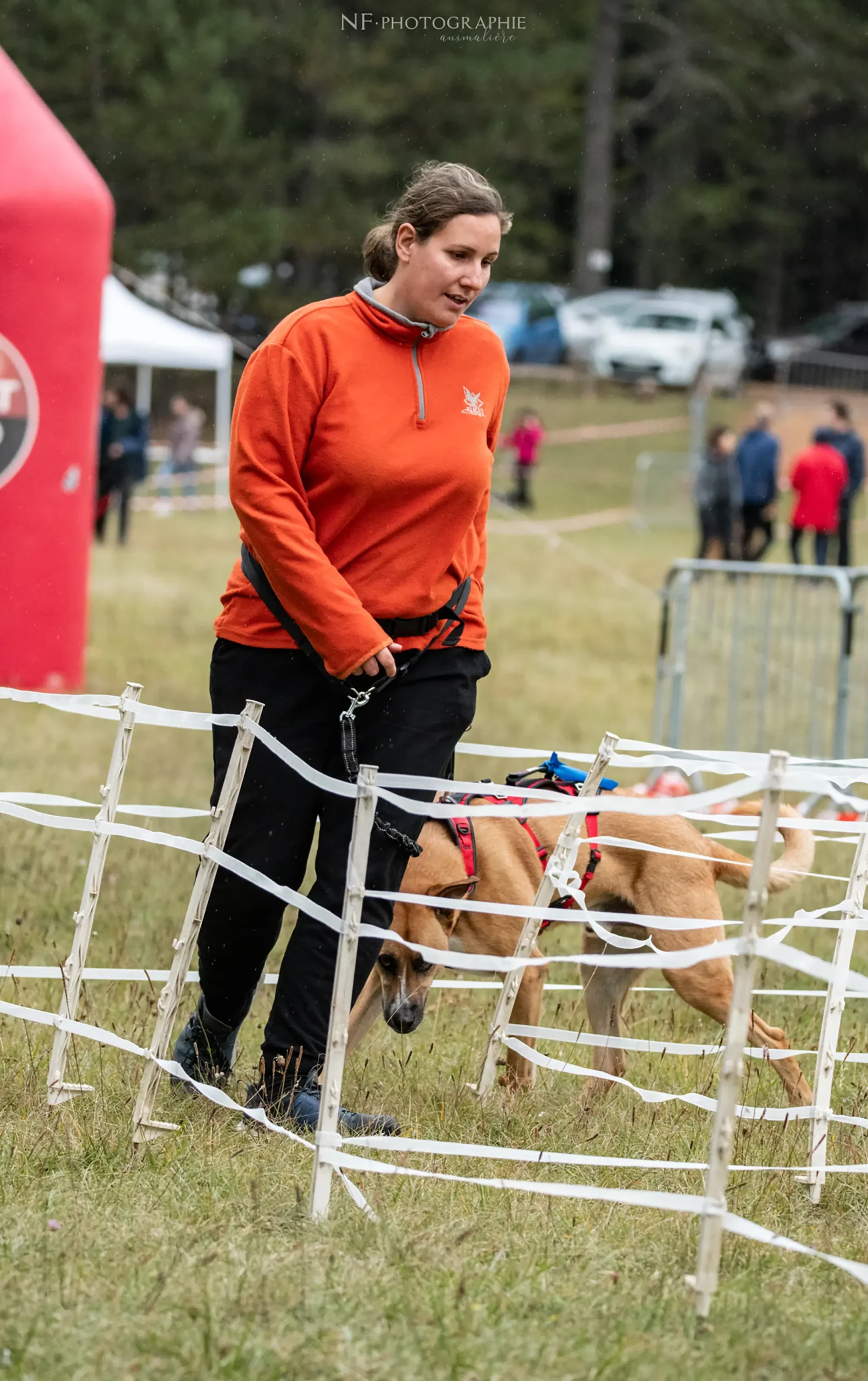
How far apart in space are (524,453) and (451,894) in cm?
2501

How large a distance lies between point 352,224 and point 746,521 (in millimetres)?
21922

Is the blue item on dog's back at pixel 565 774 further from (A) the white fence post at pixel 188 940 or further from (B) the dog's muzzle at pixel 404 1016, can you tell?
(A) the white fence post at pixel 188 940

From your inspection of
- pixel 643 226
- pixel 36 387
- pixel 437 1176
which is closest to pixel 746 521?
pixel 36 387

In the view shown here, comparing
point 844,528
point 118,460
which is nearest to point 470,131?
point 118,460

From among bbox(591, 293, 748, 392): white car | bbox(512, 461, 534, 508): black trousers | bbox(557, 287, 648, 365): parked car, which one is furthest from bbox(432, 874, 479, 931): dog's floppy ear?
bbox(557, 287, 648, 365): parked car

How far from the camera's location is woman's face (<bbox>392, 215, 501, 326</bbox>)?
379cm

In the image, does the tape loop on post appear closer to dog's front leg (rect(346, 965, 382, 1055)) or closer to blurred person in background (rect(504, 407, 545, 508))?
dog's front leg (rect(346, 965, 382, 1055))

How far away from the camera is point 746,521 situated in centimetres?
2114

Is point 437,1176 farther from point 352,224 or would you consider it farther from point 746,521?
point 352,224

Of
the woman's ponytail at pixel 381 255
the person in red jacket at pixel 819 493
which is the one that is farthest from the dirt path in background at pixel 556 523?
the woman's ponytail at pixel 381 255

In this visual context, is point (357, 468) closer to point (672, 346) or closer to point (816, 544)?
point (816, 544)

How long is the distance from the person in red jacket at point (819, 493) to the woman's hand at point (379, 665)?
666 inches

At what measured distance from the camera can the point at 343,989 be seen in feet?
11.2

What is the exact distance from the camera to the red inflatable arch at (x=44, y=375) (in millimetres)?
10438
